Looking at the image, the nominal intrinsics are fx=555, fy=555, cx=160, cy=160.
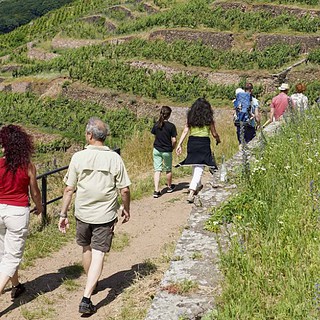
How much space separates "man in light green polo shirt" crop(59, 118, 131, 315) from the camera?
5.00m

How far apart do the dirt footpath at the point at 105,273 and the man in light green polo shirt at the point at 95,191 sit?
15.8 inches

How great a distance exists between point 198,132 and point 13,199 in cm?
355

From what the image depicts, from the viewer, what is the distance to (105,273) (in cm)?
623

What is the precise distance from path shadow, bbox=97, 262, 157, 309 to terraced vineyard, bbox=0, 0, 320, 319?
15.7m

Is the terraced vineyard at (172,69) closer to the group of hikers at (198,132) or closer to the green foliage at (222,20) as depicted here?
the green foliage at (222,20)

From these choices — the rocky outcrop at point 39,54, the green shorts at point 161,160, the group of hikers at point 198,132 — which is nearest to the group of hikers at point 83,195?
the group of hikers at point 198,132

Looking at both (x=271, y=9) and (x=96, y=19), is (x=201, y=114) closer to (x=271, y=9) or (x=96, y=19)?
(x=271, y=9)

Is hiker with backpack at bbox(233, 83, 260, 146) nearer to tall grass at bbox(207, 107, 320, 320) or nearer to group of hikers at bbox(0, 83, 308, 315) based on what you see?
tall grass at bbox(207, 107, 320, 320)

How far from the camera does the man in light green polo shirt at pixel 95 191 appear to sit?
5.00m

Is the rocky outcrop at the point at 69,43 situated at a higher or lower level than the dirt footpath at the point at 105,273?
higher

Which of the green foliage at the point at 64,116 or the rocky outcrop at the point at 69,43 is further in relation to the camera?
the rocky outcrop at the point at 69,43

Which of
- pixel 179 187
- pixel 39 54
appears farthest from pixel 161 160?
pixel 39 54

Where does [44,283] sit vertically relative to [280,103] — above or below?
below

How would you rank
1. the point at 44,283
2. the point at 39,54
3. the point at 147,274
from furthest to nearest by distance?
the point at 39,54, the point at 44,283, the point at 147,274
